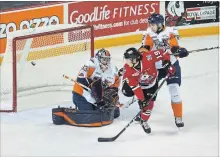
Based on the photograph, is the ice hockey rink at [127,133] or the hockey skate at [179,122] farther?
the hockey skate at [179,122]

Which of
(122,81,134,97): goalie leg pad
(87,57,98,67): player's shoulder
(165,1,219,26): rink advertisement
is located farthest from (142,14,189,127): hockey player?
(165,1,219,26): rink advertisement

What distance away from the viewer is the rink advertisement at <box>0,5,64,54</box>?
19.6 ft

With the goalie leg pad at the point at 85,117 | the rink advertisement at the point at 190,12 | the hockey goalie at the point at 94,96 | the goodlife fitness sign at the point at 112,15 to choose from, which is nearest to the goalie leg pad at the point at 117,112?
the hockey goalie at the point at 94,96

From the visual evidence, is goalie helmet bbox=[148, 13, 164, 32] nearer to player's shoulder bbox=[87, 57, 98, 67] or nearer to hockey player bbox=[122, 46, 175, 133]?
hockey player bbox=[122, 46, 175, 133]

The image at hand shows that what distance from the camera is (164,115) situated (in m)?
4.62

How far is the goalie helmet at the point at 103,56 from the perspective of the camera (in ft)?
14.3

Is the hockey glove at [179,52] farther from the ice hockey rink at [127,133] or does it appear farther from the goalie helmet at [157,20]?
the ice hockey rink at [127,133]

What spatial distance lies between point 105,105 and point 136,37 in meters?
2.32

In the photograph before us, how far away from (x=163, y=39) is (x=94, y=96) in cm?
63

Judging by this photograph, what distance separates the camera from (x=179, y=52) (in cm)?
407

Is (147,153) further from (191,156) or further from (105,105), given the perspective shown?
(105,105)

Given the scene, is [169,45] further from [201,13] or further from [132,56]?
[201,13]

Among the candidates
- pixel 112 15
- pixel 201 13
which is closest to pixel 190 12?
pixel 201 13

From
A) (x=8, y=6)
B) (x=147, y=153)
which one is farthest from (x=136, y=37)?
(x=147, y=153)
